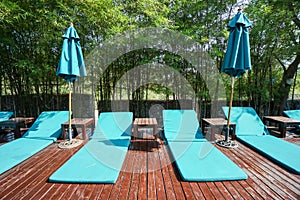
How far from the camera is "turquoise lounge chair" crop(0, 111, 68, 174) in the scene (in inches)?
97.0

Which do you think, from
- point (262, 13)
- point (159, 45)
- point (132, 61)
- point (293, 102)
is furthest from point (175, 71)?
point (293, 102)

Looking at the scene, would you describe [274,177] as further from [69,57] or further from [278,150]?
[69,57]

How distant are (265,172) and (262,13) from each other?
4.22 metres

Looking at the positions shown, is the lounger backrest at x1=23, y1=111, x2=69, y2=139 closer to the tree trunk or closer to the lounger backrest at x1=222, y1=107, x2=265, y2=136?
the lounger backrest at x1=222, y1=107, x2=265, y2=136

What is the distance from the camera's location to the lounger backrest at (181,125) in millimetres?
3465

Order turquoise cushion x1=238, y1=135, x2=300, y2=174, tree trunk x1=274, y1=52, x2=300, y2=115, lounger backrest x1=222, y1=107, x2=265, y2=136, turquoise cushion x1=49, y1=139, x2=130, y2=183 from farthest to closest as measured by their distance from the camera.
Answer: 1. tree trunk x1=274, y1=52, x2=300, y2=115
2. lounger backrest x1=222, y1=107, x2=265, y2=136
3. turquoise cushion x1=238, y1=135, x2=300, y2=174
4. turquoise cushion x1=49, y1=139, x2=130, y2=183

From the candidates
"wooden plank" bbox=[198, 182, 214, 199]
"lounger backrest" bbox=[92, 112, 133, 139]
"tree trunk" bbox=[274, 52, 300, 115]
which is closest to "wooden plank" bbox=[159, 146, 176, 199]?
"wooden plank" bbox=[198, 182, 214, 199]

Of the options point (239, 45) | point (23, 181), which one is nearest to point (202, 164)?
point (239, 45)

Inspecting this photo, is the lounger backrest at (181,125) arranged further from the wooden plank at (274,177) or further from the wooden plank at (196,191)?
the wooden plank at (196,191)

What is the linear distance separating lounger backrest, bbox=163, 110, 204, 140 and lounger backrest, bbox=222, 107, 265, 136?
769 millimetres

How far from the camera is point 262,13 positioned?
14.8ft

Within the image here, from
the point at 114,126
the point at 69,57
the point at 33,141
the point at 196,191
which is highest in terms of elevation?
the point at 69,57

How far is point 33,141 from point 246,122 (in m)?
4.43

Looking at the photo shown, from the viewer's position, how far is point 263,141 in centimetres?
320
